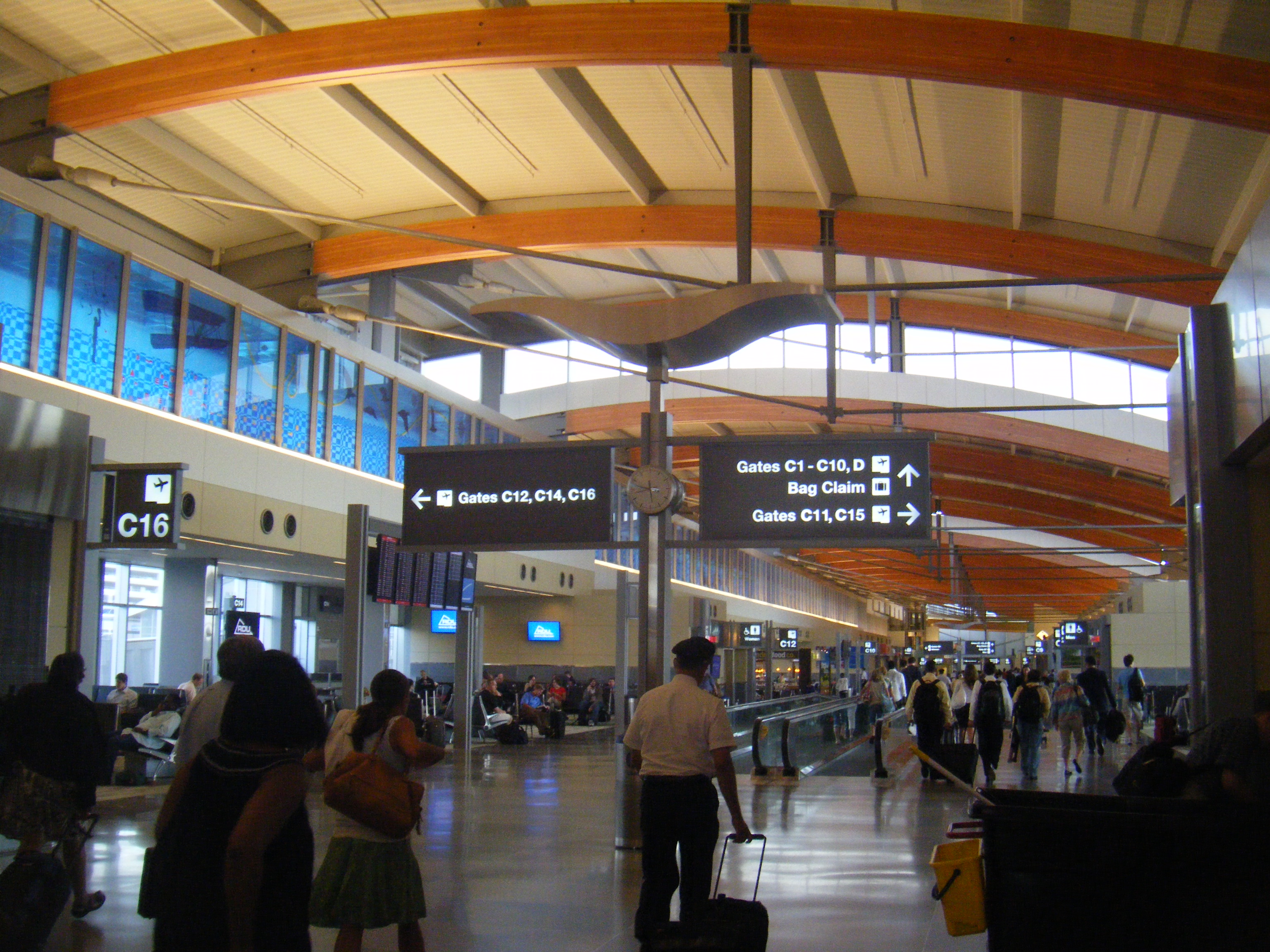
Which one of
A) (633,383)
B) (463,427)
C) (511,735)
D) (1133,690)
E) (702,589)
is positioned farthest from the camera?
(702,589)

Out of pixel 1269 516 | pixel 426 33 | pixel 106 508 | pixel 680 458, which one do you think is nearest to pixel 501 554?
pixel 680 458

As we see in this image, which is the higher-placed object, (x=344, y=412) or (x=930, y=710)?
(x=344, y=412)

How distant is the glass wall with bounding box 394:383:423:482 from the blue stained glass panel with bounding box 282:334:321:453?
2997 mm

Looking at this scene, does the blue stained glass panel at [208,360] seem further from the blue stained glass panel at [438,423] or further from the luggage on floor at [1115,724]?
the luggage on floor at [1115,724]

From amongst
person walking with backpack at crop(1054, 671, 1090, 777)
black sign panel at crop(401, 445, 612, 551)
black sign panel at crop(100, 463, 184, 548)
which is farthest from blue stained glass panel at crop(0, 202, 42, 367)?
person walking with backpack at crop(1054, 671, 1090, 777)

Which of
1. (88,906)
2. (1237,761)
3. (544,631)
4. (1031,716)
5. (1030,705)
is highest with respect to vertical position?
(544,631)

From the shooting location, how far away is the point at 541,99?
A: 45.9 feet

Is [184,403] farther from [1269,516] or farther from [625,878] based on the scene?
[1269,516]

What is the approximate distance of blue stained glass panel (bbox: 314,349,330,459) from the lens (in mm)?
19719

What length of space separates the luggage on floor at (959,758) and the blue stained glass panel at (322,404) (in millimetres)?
11454

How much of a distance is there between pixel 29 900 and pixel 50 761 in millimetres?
1146

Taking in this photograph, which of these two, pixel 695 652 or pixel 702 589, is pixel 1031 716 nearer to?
pixel 695 652

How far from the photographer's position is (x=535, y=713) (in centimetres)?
2442

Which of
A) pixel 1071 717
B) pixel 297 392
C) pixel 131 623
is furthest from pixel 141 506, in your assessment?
pixel 1071 717
